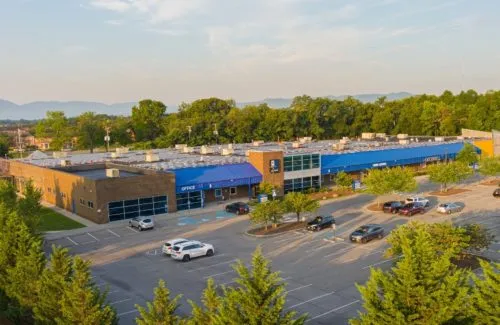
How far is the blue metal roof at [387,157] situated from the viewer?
64750 millimetres

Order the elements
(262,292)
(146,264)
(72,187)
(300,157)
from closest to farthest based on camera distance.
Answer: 1. (262,292)
2. (146,264)
3. (72,187)
4. (300,157)

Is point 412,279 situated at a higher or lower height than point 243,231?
higher

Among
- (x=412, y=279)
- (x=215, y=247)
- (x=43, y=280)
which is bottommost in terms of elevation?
(x=215, y=247)

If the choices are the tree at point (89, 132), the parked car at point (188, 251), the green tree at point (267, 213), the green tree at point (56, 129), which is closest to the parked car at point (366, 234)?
the green tree at point (267, 213)

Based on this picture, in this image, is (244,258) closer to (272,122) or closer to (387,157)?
(387,157)

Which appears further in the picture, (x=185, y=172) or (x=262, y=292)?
(x=185, y=172)

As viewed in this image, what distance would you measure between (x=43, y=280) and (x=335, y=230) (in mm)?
25963

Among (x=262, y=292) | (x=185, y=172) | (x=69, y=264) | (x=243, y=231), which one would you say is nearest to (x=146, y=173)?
(x=185, y=172)

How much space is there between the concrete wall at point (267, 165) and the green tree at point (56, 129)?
67.2 m

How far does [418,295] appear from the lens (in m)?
15.3

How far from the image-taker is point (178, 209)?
51.3 m

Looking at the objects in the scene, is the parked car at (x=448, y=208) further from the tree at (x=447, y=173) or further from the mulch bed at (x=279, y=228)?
the mulch bed at (x=279, y=228)

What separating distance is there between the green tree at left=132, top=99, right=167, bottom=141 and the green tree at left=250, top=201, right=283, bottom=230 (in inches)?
3627

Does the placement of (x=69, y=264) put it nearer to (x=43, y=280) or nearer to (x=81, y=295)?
(x=43, y=280)
